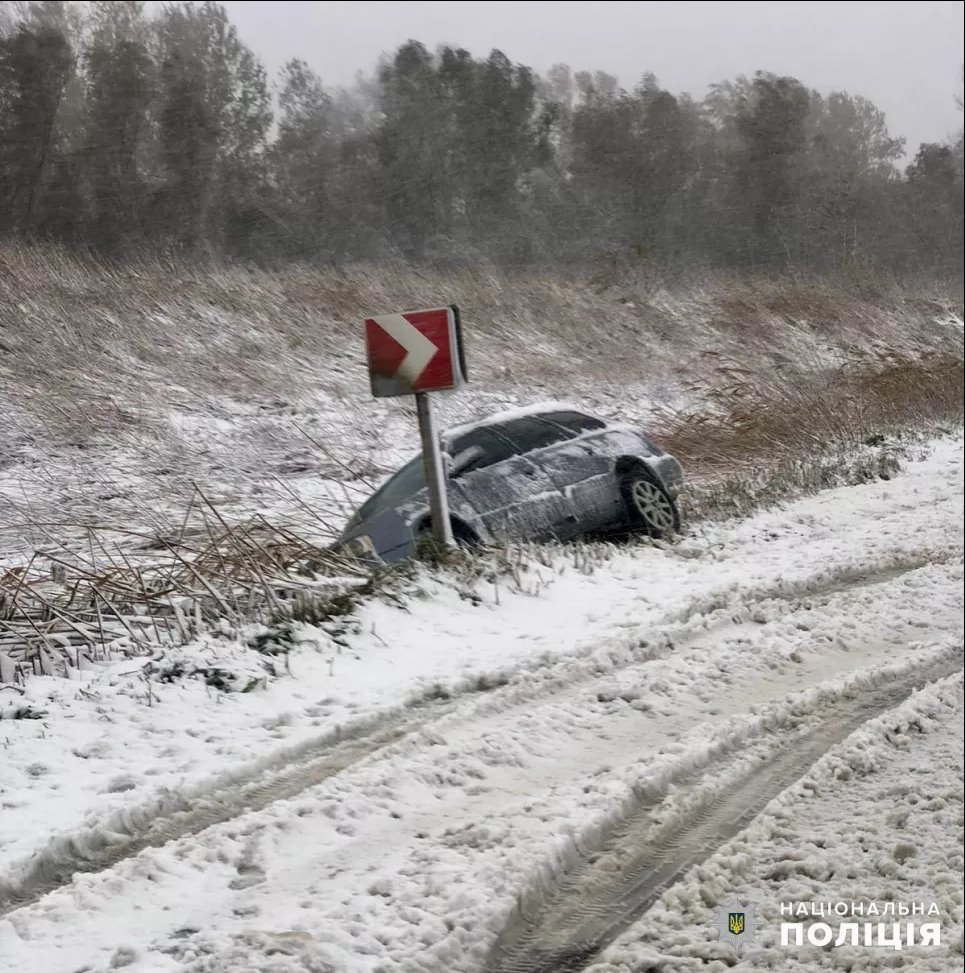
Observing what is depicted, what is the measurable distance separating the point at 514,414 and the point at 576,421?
1.23ft

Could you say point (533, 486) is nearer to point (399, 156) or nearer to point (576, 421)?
point (576, 421)

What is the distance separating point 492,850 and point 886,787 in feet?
3.45

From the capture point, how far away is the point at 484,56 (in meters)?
Answer: 4.50

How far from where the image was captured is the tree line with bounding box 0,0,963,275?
333cm

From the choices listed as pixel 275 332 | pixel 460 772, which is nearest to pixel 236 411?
pixel 275 332

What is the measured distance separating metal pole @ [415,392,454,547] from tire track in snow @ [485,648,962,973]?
1.94 meters

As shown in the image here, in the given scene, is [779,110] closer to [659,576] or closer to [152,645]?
[659,576]

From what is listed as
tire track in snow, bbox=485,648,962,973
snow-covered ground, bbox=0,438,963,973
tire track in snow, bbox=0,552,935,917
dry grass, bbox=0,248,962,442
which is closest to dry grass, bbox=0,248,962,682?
dry grass, bbox=0,248,962,442

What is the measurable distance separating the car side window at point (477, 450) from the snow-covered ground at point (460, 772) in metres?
0.50

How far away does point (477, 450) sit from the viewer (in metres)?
4.93

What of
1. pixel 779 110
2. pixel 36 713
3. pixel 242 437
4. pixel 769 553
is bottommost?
pixel 769 553

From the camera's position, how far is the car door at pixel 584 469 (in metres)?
5.18

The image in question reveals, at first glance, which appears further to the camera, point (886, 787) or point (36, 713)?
point (36, 713)

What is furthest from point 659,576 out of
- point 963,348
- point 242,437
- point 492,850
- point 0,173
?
point 963,348
